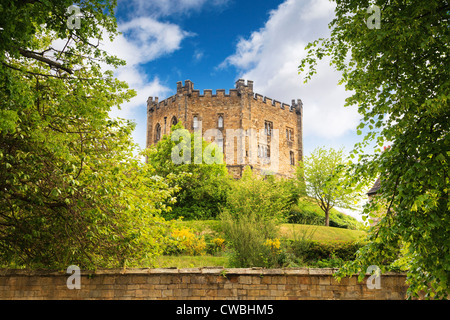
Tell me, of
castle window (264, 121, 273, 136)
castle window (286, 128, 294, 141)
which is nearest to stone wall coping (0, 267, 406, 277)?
castle window (264, 121, 273, 136)

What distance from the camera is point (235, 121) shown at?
3975 centimetres

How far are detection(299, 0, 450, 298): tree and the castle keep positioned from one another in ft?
104

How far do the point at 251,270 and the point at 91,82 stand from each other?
556 centimetres

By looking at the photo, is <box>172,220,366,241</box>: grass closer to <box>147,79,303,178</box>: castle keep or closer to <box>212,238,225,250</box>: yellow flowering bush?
<box>212,238,225,250</box>: yellow flowering bush

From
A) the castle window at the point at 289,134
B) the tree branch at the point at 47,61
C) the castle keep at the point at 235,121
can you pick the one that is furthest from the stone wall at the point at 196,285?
the castle window at the point at 289,134

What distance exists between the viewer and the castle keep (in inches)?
1549

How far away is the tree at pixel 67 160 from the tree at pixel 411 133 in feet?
15.6

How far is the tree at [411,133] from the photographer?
5047mm

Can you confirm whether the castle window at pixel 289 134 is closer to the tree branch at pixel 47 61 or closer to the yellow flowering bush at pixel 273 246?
the yellow flowering bush at pixel 273 246

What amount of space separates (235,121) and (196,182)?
14.2 m

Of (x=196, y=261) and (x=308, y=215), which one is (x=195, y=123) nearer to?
(x=308, y=215)

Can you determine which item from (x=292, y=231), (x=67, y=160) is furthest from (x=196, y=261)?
(x=292, y=231)

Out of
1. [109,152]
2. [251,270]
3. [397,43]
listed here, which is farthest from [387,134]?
[109,152]

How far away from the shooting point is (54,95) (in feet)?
24.0
